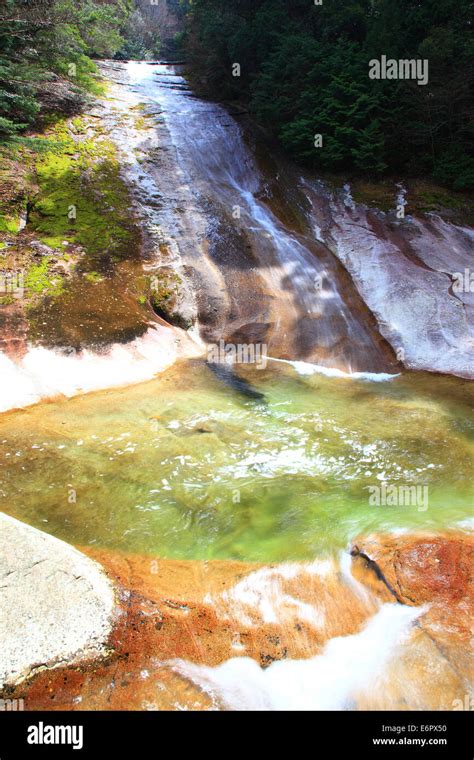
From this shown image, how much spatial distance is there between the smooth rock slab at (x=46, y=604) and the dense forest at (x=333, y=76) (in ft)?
30.8

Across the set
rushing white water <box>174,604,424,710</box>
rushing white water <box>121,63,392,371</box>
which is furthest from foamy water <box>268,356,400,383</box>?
rushing white water <box>174,604,424,710</box>

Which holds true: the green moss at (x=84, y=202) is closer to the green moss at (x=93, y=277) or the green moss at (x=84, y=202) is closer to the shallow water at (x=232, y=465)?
the green moss at (x=93, y=277)

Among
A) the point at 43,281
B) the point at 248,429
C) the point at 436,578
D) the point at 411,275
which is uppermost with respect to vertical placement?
the point at 411,275

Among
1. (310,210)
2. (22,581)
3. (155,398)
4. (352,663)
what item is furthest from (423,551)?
(310,210)

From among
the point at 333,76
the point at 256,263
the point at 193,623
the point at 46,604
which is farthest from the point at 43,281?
the point at 333,76

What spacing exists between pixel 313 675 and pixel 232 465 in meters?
2.91

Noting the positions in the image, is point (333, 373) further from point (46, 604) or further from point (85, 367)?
point (46, 604)

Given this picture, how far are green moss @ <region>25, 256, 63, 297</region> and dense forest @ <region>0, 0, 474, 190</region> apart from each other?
3.03m

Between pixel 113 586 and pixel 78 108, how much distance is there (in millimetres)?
15628

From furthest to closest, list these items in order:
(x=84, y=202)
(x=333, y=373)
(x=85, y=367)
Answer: (x=84, y=202) → (x=333, y=373) → (x=85, y=367)

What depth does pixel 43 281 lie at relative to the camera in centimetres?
958

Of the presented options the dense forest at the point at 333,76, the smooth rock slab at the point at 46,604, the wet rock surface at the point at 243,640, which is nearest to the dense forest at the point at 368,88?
the dense forest at the point at 333,76
